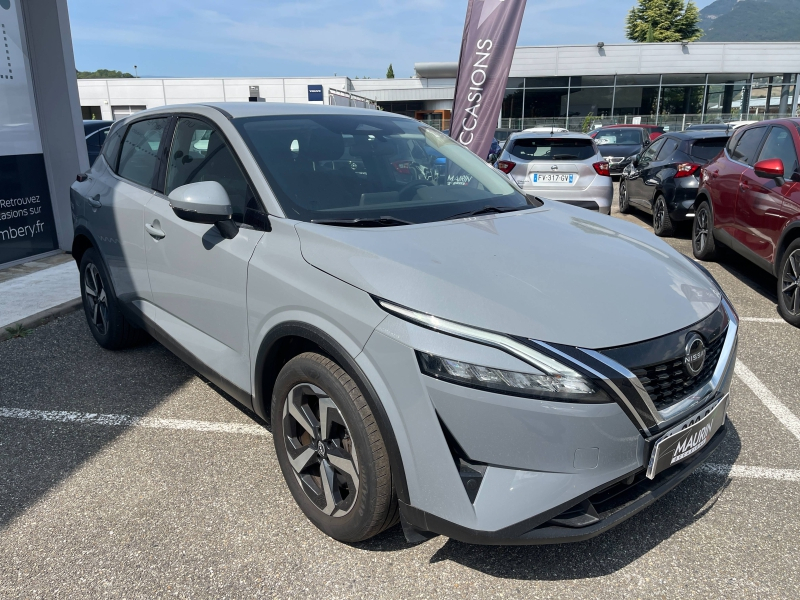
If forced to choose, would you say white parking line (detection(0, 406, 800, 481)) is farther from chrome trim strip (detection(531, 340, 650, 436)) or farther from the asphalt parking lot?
chrome trim strip (detection(531, 340, 650, 436))

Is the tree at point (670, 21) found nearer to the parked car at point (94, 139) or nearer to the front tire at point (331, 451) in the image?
the parked car at point (94, 139)

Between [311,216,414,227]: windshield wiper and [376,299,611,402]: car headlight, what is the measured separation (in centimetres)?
84

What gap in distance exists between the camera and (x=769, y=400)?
3.74 meters

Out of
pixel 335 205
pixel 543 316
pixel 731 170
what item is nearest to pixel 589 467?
pixel 543 316

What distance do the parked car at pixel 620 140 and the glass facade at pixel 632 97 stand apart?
68.7 feet

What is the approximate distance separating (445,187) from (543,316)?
4.44 ft

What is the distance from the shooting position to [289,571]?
232 cm

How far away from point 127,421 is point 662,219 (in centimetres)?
757

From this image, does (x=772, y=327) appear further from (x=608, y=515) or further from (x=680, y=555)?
(x=608, y=515)

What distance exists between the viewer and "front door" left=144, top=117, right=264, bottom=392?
2756mm

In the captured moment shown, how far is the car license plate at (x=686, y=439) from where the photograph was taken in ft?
6.79

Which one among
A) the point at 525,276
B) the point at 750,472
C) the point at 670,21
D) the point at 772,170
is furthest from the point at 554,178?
the point at 670,21

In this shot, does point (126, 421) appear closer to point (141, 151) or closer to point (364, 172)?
point (141, 151)

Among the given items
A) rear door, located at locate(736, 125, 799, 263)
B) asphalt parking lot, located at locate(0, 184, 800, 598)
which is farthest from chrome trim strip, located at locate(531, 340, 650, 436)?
rear door, located at locate(736, 125, 799, 263)
